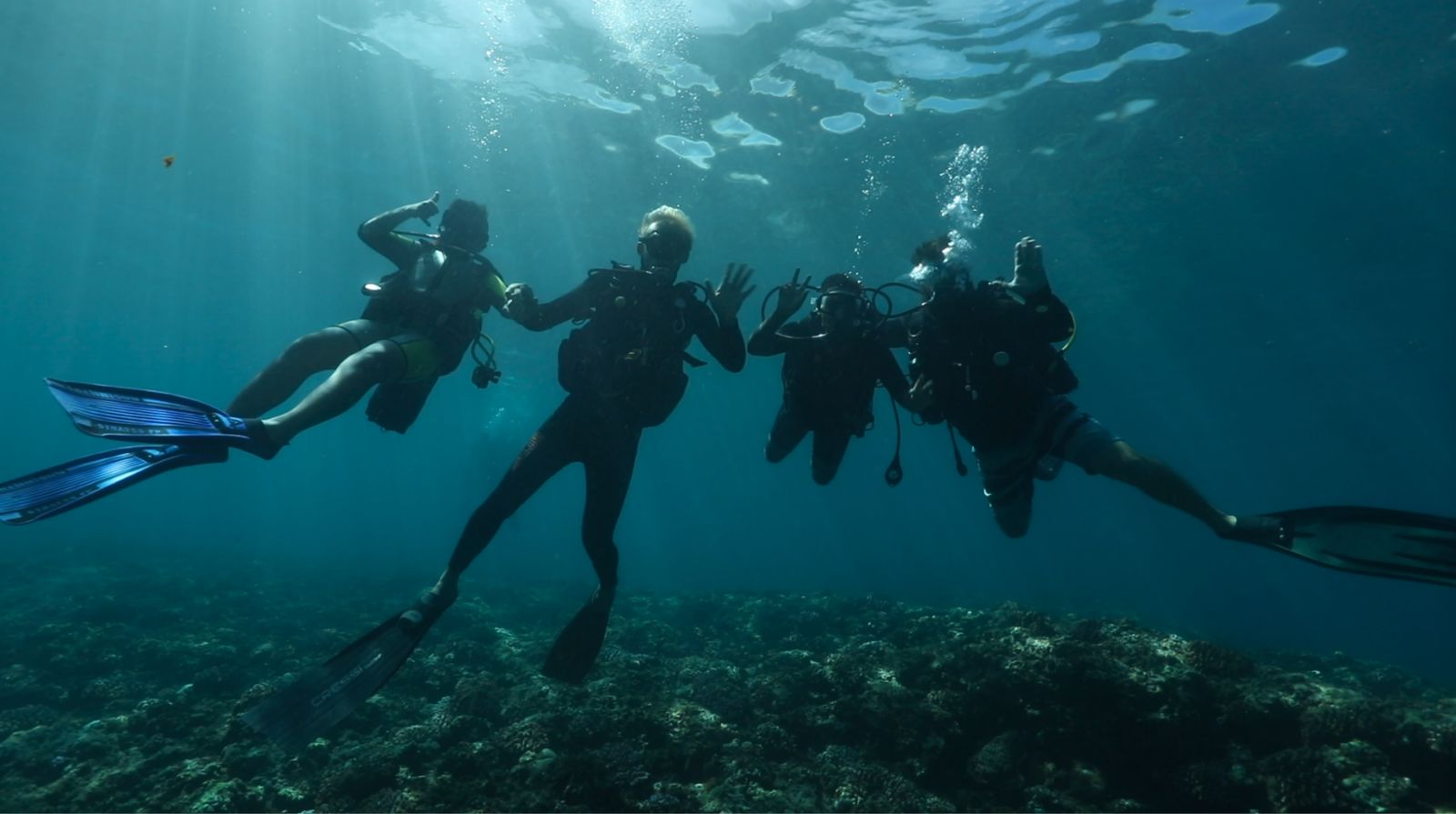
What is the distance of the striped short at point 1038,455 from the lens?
15.6 feet

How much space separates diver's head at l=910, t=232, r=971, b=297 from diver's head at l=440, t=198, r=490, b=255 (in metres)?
4.28

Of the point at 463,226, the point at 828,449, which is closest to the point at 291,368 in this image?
the point at 463,226

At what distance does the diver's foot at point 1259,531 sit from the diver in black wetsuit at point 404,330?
20.1 feet

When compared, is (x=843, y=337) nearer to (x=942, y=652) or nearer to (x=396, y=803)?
(x=942, y=652)

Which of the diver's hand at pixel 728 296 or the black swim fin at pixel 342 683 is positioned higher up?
the diver's hand at pixel 728 296

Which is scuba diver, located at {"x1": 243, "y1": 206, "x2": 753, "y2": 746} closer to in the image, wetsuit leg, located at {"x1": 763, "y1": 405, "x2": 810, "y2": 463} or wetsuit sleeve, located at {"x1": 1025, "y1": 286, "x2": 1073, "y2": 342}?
wetsuit leg, located at {"x1": 763, "y1": 405, "x2": 810, "y2": 463}

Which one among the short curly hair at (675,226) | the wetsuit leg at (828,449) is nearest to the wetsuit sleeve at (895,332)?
the wetsuit leg at (828,449)

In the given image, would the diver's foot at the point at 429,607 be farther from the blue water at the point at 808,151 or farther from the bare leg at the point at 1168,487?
the blue water at the point at 808,151

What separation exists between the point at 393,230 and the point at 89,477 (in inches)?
129

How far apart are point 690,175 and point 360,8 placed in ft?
31.0

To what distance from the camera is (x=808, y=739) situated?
5961 mm

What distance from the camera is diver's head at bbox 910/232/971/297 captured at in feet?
17.6

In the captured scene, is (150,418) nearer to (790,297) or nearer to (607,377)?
(607,377)

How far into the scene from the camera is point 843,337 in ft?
19.5
